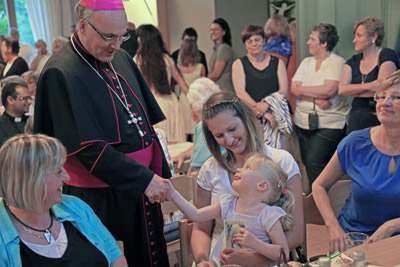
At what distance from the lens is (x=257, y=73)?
16.0 feet

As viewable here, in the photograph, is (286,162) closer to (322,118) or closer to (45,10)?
(322,118)

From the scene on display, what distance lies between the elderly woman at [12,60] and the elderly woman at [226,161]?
606 centimetres

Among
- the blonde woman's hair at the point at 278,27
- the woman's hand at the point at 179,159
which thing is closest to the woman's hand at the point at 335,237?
the woman's hand at the point at 179,159

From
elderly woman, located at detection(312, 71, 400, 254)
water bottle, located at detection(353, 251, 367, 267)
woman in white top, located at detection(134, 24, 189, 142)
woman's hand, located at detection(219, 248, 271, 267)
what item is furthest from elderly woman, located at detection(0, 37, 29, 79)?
water bottle, located at detection(353, 251, 367, 267)

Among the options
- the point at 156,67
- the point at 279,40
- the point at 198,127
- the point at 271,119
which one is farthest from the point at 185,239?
the point at 279,40

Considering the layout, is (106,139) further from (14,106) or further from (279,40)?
(279,40)

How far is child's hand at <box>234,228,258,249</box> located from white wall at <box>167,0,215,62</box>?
7.61 m

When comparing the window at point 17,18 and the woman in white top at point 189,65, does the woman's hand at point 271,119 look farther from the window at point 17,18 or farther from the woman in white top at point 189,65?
the window at point 17,18

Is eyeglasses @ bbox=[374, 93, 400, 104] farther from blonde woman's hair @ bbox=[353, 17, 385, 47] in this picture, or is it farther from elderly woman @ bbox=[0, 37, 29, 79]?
elderly woman @ bbox=[0, 37, 29, 79]

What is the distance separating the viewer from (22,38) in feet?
42.3

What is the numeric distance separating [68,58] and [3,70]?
6408mm

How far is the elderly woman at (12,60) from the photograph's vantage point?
7809mm

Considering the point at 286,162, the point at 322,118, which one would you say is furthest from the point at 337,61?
the point at 286,162

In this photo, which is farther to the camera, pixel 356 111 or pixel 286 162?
pixel 356 111
